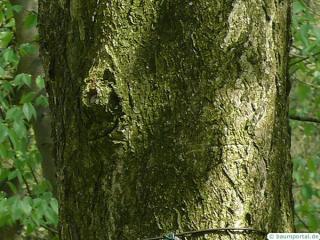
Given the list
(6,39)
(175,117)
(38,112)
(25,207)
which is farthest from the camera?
(38,112)

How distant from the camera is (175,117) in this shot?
1.59 m

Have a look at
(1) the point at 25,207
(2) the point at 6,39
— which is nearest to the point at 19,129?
(1) the point at 25,207

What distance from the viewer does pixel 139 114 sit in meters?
1.61

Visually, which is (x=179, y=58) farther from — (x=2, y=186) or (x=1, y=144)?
(x=2, y=186)

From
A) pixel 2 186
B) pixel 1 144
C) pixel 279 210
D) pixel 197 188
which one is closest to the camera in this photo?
pixel 197 188

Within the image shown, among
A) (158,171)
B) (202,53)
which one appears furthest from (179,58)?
(158,171)

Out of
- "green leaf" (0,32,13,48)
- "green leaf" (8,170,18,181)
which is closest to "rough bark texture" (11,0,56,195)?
"green leaf" (0,32,13,48)

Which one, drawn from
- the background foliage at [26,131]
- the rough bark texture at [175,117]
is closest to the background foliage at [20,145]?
the background foliage at [26,131]

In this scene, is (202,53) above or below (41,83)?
below

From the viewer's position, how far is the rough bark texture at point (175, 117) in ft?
5.16

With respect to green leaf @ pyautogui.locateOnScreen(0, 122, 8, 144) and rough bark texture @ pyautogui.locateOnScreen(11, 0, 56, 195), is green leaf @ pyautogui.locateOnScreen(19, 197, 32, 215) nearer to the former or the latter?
green leaf @ pyautogui.locateOnScreen(0, 122, 8, 144)

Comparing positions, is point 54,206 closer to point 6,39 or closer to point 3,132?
point 3,132

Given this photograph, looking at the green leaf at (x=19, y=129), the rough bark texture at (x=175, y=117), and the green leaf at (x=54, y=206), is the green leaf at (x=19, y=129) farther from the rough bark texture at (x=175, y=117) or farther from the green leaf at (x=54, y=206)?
the rough bark texture at (x=175, y=117)

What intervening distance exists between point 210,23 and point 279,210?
49 cm
